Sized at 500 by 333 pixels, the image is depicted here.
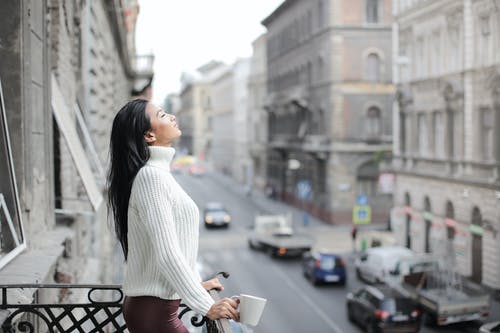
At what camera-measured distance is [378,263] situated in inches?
1022

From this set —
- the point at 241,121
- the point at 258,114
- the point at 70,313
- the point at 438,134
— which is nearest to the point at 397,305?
A: the point at 438,134

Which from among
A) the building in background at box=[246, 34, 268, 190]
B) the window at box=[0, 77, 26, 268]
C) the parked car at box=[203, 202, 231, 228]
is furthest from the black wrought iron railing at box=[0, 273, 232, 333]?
the building in background at box=[246, 34, 268, 190]

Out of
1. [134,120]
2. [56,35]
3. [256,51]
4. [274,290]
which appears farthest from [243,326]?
[256,51]

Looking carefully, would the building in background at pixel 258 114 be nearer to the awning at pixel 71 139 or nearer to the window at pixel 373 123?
the window at pixel 373 123

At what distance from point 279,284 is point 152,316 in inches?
905

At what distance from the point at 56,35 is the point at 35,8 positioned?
245cm

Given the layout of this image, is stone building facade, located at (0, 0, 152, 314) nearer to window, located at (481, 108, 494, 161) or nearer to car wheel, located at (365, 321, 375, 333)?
car wheel, located at (365, 321, 375, 333)

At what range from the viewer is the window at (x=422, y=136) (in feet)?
99.1

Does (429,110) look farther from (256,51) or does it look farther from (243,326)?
(256,51)

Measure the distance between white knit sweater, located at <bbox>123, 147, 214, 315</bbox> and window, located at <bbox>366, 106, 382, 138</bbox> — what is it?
4071 cm

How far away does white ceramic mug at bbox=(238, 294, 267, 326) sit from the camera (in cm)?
357

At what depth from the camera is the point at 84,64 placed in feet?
39.9

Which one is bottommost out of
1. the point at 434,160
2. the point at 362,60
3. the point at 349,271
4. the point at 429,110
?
the point at 349,271

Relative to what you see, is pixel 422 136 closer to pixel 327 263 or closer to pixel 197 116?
pixel 327 263
